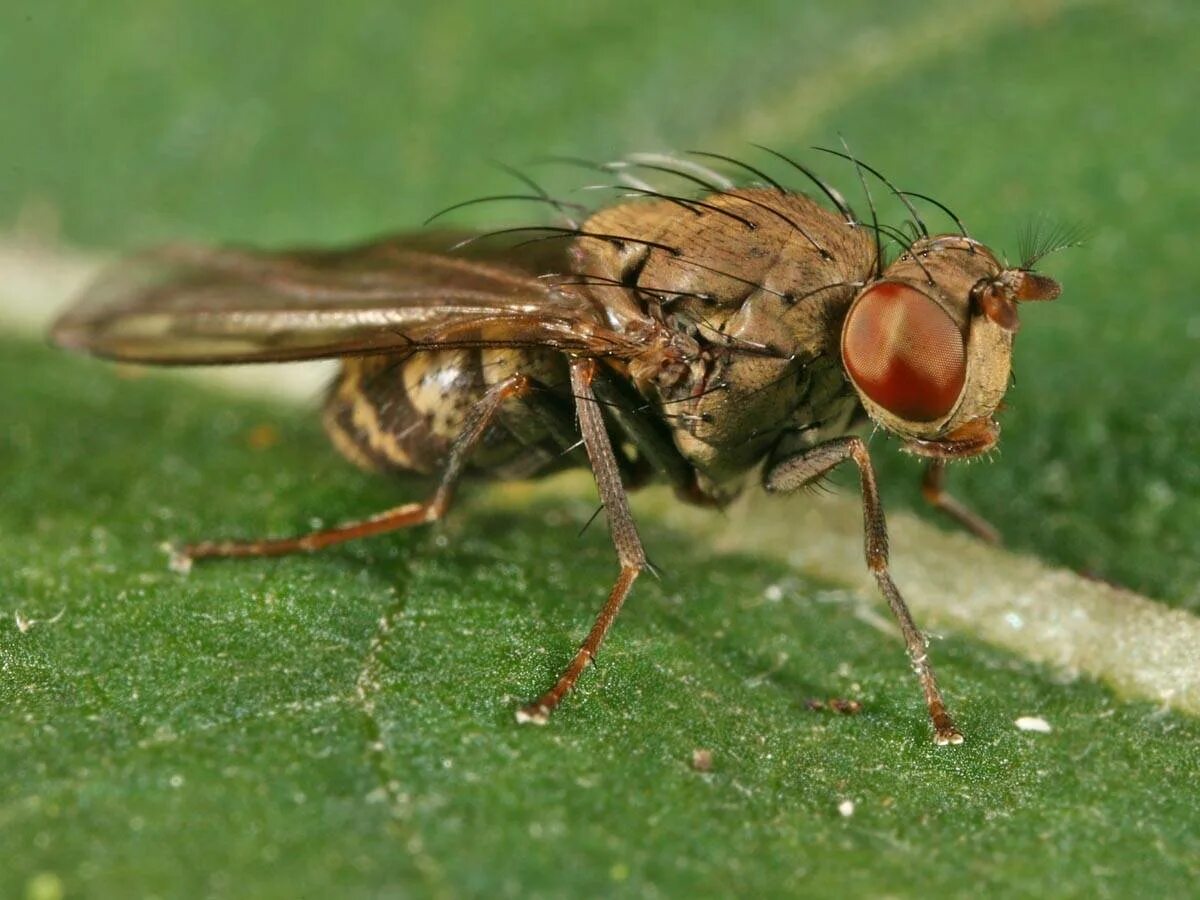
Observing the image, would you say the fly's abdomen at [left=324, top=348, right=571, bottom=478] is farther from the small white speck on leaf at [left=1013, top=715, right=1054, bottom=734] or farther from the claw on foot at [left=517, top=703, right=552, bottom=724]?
the small white speck on leaf at [left=1013, top=715, right=1054, bottom=734]

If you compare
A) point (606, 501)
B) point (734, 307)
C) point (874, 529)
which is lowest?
point (606, 501)

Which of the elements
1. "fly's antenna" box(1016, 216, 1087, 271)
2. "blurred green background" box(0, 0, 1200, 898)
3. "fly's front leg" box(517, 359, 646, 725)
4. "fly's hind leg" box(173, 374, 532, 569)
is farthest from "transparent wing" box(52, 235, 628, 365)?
"fly's antenna" box(1016, 216, 1087, 271)

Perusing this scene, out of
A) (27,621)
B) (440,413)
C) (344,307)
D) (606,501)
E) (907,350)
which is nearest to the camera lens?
(27,621)

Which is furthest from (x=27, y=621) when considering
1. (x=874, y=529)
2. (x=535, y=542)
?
(x=874, y=529)

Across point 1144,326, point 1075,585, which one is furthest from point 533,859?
point 1144,326

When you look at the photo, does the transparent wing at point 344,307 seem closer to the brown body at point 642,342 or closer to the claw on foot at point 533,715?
the brown body at point 642,342

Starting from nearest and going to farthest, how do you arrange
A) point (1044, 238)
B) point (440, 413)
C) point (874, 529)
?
point (874, 529)
point (440, 413)
point (1044, 238)

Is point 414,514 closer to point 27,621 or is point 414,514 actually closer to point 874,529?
point 27,621

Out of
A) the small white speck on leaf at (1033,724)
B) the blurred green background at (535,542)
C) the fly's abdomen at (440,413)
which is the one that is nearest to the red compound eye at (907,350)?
the blurred green background at (535,542)
